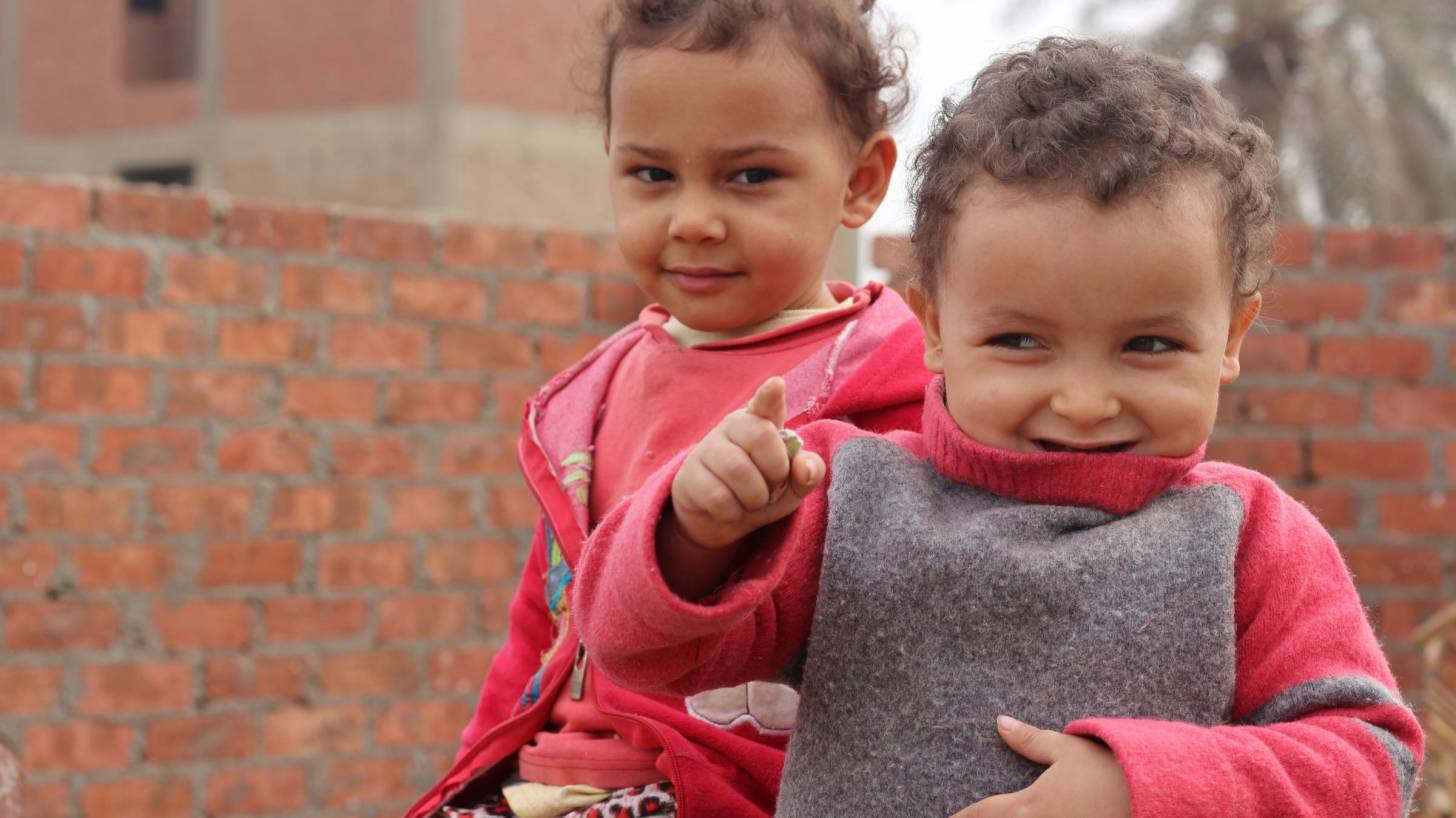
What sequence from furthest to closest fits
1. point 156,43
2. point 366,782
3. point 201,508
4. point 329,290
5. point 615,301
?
point 156,43 < point 615,301 < point 366,782 < point 329,290 < point 201,508

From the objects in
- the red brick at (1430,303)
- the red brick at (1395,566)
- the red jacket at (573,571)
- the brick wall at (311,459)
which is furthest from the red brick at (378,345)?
the red brick at (1430,303)

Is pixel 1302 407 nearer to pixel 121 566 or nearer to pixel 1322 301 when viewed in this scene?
pixel 1322 301

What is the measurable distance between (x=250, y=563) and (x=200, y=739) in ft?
1.41

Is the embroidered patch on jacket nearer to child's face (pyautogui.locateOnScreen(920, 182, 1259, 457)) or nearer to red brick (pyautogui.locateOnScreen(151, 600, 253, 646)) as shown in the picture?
child's face (pyautogui.locateOnScreen(920, 182, 1259, 457))

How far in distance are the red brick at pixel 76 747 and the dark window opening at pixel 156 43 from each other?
1594 cm

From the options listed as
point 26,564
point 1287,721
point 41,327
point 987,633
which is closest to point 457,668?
point 26,564

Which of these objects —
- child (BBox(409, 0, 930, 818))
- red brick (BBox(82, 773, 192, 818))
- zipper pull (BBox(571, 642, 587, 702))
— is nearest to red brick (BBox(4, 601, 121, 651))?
red brick (BBox(82, 773, 192, 818))

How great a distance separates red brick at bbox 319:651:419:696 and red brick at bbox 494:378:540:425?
0.65m

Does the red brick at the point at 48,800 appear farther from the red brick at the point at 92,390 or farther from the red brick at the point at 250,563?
the red brick at the point at 92,390

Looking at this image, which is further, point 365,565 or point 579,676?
point 365,565

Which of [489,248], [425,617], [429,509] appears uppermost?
[489,248]

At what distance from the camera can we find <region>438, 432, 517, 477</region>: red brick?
4.25 metres

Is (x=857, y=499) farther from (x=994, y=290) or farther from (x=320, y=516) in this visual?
(x=320, y=516)

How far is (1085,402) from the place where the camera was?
4.84ft
